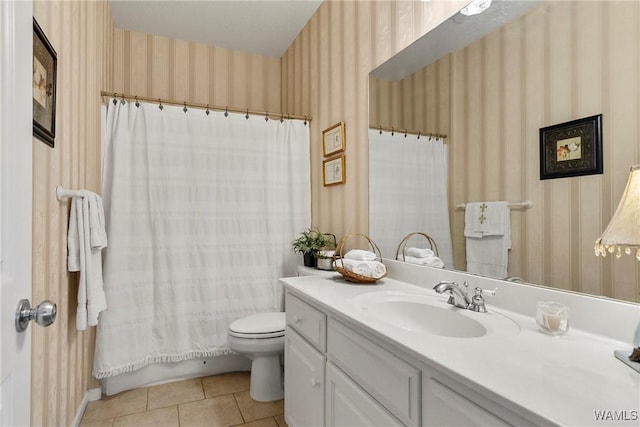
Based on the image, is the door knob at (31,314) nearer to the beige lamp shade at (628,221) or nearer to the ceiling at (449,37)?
the beige lamp shade at (628,221)

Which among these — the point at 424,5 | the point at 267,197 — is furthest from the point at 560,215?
the point at 267,197

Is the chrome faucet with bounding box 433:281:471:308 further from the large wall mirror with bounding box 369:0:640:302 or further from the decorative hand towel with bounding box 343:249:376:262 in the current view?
the decorative hand towel with bounding box 343:249:376:262

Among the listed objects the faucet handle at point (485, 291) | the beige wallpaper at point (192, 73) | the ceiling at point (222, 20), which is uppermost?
the ceiling at point (222, 20)

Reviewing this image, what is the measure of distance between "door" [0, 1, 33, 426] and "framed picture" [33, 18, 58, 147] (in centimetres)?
46

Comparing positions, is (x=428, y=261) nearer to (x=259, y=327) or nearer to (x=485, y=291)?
(x=485, y=291)

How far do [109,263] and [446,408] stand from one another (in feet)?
6.83

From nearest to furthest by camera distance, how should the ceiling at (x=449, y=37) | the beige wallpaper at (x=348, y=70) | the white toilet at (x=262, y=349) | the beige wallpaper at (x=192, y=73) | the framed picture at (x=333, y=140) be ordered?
1. the ceiling at (x=449, y=37)
2. the beige wallpaper at (x=348, y=70)
3. the white toilet at (x=262, y=349)
4. the framed picture at (x=333, y=140)
5. the beige wallpaper at (x=192, y=73)

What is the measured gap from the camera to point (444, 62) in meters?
1.51

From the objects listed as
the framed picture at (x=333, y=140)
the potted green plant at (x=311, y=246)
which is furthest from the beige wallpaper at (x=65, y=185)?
the framed picture at (x=333, y=140)

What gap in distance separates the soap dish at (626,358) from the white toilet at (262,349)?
1.61 metres

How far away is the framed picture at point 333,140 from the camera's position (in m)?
2.25

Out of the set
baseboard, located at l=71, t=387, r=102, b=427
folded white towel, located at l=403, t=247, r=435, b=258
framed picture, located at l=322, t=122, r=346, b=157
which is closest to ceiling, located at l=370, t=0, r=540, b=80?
framed picture, located at l=322, t=122, r=346, b=157

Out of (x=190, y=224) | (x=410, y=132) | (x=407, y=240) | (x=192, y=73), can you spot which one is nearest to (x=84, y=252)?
(x=190, y=224)

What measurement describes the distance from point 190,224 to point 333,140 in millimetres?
1119
